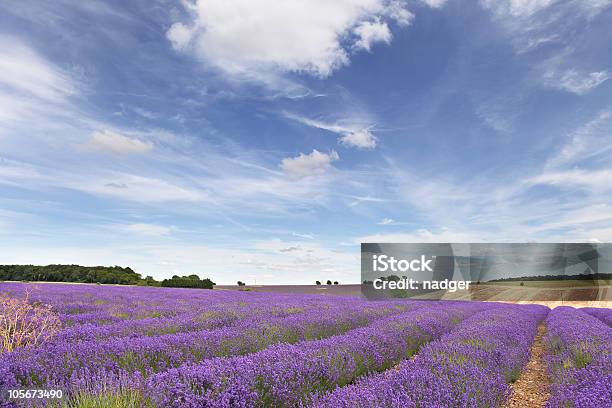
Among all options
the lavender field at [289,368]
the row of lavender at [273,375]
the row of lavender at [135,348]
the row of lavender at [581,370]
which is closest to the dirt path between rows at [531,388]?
the lavender field at [289,368]

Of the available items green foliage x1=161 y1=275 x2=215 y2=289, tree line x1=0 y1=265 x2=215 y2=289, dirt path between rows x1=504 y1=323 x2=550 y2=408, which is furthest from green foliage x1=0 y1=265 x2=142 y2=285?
dirt path between rows x1=504 y1=323 x2=550 y2=408

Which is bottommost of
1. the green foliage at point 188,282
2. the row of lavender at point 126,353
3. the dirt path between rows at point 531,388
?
the dirt path between rows at point 531,388

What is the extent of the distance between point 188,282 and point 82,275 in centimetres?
1301

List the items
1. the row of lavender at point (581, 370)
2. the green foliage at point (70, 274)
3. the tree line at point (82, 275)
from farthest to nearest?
1. the green foliage at point (70, 274)
2. the tree line at point (82, 275)
3. the row of lavender at point (581, 370)

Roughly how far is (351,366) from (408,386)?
1.61 metres

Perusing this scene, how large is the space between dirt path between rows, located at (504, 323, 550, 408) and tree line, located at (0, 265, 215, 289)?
28641 mm

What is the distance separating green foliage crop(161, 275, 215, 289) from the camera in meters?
31.7

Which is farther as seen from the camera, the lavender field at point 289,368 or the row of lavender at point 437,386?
the lavender field at point 289,368

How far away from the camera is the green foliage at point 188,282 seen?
104 feet

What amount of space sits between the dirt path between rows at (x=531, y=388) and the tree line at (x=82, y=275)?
28.6 metres

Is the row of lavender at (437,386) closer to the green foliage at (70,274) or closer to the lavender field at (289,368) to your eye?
the lavender field at (289,368)

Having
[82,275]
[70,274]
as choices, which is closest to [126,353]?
[82,275]

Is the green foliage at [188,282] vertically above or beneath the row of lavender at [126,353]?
above

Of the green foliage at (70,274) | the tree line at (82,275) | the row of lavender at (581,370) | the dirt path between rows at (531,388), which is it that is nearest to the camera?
the row of lavender at (581,370)
